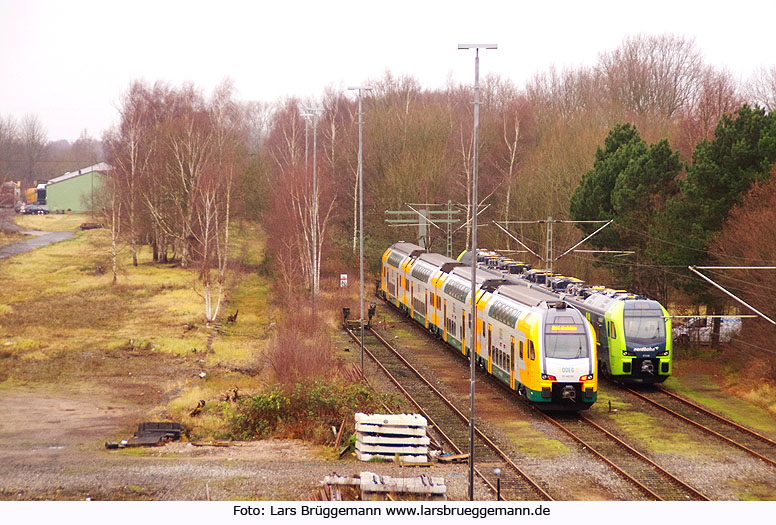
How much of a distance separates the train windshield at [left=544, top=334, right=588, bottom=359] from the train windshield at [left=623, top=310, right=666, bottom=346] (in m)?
4.09

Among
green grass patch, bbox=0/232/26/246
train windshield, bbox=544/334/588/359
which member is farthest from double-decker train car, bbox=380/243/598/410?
green grass patch, bbox=0/232/26/246

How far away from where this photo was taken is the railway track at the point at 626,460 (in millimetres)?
18391

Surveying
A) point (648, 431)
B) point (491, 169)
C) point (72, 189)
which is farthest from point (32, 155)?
point (648, 431)

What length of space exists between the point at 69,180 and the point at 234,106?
3792 centimetres

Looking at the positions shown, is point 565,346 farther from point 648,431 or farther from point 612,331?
point 612,331

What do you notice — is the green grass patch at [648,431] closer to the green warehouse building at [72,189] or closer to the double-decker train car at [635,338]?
the double-decker train car at [635,338]

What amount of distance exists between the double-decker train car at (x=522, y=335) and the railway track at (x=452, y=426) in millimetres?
2312

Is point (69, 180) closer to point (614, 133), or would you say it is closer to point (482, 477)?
point (614, 133)

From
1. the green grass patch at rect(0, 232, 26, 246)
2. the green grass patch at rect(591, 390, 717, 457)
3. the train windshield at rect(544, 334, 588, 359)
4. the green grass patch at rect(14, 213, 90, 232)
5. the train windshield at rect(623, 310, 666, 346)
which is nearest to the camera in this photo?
the green grass patch at rect(591, 390, 717, 457)

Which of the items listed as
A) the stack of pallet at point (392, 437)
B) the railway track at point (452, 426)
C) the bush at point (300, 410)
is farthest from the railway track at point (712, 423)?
the bush at point (300, 410)

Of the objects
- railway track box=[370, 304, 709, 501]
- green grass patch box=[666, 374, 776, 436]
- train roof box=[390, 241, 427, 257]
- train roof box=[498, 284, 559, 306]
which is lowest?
green grass patch box=[666, 374, 776, 436]

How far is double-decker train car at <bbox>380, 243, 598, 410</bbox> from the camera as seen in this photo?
2427cm

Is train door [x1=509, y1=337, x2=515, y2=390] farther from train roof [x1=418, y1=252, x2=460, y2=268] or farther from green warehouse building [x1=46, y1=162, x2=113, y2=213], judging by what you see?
green warehouse building [x1=46, y1=162, x2=113, y2=213]

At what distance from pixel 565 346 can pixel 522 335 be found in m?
1.57
